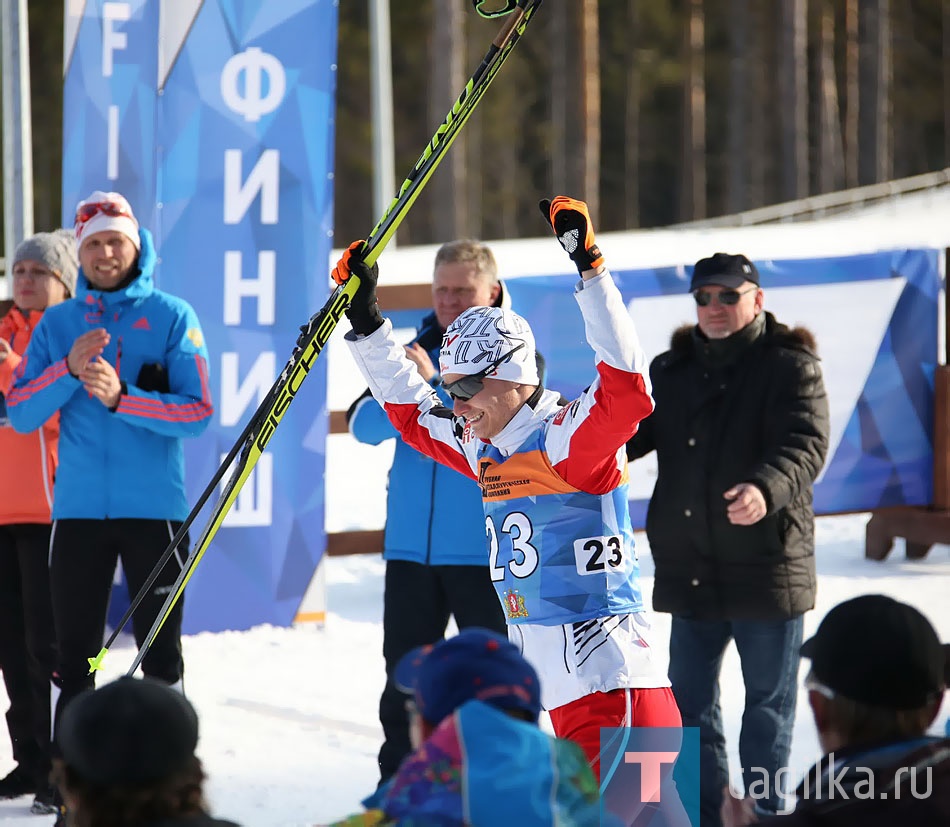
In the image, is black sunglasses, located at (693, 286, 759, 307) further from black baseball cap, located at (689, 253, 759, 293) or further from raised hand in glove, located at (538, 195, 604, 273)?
raised hand in glove, located at (538, 195, 604, 273)

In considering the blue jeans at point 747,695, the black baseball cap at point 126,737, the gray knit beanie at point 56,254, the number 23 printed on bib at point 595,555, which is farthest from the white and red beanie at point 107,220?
the black baseball cap at point 126,737

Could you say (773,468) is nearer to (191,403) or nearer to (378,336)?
(378,336)

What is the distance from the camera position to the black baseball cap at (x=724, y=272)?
4.19 meters

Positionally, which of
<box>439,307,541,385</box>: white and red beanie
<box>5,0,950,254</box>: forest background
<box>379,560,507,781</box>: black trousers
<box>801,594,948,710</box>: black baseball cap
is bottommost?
<box>379,560,507,781</box>: black trousers

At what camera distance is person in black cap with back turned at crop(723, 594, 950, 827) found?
2.04 metres

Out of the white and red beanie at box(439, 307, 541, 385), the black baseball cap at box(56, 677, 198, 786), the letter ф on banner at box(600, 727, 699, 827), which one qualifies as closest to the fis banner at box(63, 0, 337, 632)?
the white and red beanie at box(439, 307, 541, 385)

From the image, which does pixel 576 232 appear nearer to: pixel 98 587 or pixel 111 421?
pixel 111 421

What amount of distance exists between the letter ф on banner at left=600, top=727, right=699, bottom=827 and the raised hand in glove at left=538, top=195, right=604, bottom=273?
1.13 meters

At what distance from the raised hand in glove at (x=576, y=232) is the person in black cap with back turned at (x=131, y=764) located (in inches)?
63.4

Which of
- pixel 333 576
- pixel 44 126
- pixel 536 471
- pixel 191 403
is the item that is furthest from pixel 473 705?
pixel 44 126

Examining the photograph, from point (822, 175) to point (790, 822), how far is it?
36.7 meters

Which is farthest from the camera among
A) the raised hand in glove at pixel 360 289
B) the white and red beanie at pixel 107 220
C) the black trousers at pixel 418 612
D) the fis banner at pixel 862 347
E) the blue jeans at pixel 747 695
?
the fis banner at pixel 862 347

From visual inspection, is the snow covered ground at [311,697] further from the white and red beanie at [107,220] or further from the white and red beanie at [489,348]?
the white and red beanie at [107,220]

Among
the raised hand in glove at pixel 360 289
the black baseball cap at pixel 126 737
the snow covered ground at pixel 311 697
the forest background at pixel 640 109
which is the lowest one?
the snow covered ground at pixel 311 697
